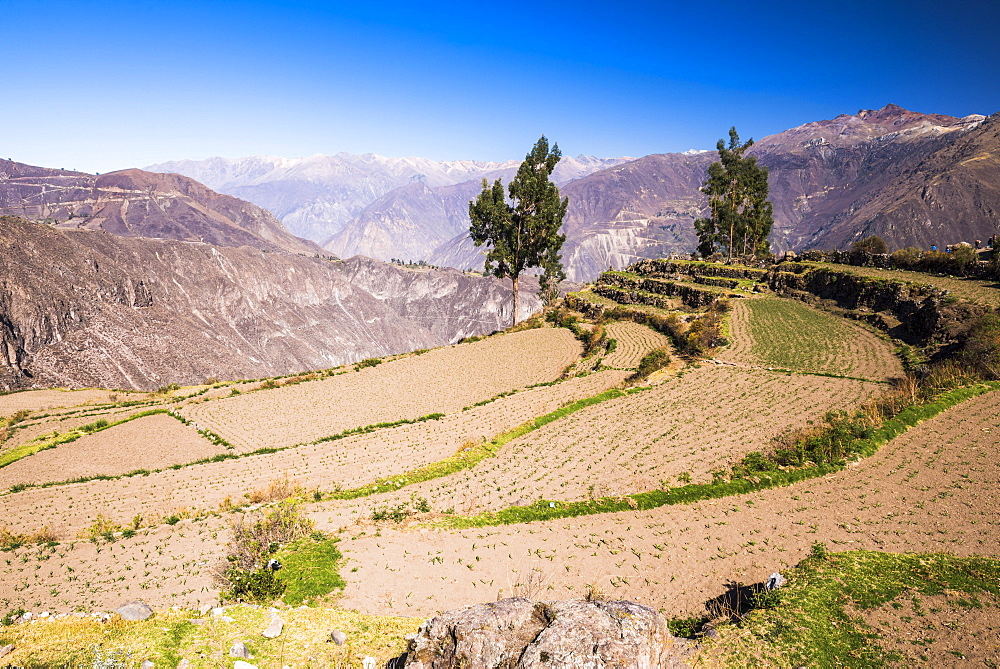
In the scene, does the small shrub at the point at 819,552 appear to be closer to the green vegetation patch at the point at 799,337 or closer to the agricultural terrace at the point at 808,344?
the agricultural terrace at the point at 808,344

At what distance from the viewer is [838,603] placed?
7645 mm

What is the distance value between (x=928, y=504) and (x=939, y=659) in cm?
655

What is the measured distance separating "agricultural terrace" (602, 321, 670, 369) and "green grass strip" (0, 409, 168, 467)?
27.3 meters

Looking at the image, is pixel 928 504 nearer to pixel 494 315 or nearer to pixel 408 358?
pixel 408 358

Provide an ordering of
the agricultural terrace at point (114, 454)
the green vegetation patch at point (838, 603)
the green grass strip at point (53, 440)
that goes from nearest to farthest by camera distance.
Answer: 1. the green vegetation patch at point (838, 603)
2. the agricultural terrace at point (114, 454)
3. the green grass strip at point (53, 440)

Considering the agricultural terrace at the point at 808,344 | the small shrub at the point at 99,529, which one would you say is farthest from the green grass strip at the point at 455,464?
the agricultural terrace at the point at 808,344

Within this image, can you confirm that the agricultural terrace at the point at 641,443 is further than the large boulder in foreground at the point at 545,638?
Yes

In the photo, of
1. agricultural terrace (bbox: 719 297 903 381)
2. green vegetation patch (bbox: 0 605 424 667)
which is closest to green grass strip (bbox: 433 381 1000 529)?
green vegetation patch (bbox: 0 605 424 667)

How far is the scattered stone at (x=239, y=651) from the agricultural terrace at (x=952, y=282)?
3322cm

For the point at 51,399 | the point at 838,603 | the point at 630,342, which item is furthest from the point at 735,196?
the point at 51,399

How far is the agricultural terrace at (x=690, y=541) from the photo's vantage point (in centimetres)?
901

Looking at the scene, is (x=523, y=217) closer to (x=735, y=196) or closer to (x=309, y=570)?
(x=735, y=196)

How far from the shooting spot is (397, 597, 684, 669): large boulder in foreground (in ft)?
16.7

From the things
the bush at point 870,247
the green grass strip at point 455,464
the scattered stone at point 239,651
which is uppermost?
the bush at point 870,247
